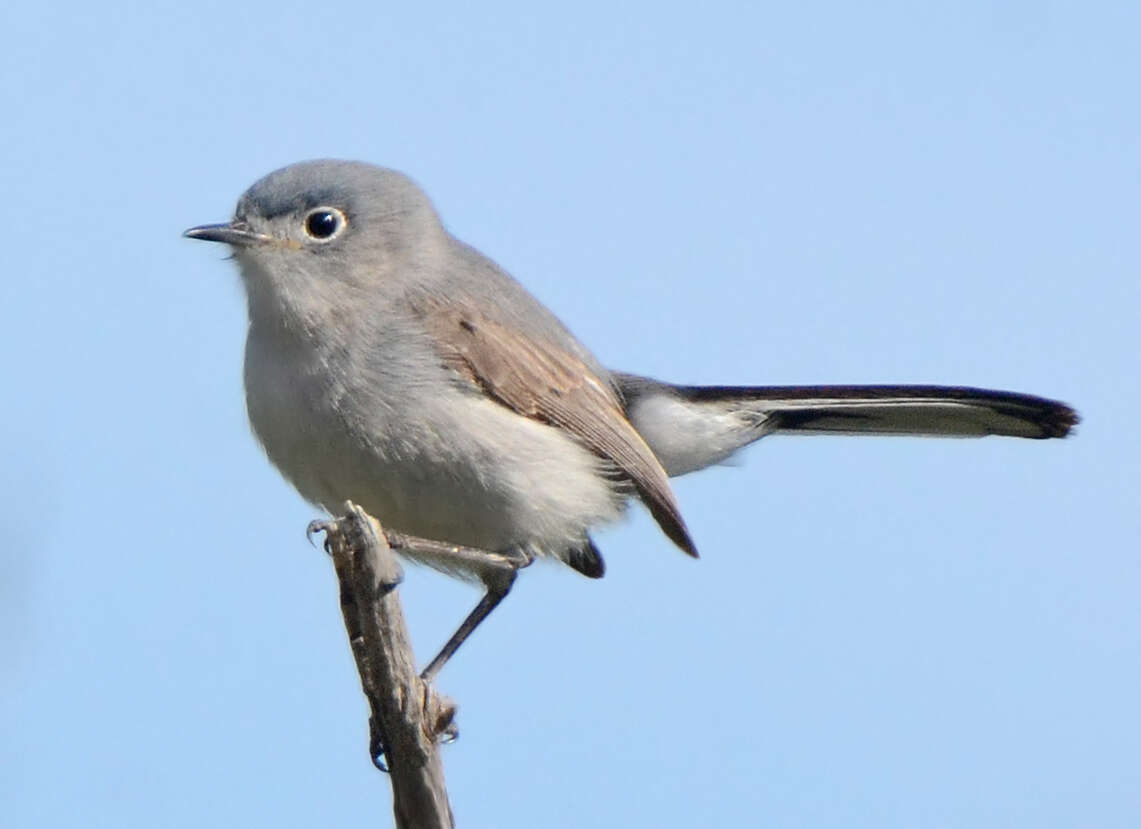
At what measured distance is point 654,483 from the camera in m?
5.25

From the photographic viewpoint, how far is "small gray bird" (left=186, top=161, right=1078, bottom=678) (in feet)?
15.3

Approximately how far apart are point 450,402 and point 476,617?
3.71ft

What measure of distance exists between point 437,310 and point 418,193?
815 millimetres

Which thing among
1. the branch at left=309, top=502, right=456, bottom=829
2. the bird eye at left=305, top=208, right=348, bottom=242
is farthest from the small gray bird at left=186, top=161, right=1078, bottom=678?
the branch at left=309, top=502, right=456, bottom=829

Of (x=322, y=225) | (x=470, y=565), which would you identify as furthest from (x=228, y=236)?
(x=470, y=565)

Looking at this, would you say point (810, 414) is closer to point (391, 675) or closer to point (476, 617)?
point (476, 617)

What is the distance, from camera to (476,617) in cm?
552

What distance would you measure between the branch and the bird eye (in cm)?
153

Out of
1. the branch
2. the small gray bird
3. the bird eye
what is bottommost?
the branch

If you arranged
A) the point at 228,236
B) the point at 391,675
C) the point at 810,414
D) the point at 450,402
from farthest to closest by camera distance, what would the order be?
the point at 810,414 → the point at 228,236 → the point at 450,402 → the point at 391,675

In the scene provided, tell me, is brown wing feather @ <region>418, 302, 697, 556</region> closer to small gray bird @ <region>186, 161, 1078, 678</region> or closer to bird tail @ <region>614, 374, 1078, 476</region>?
small gray bird @ <region>186, 161, 1078, 678</region>

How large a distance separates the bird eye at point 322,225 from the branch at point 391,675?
1529mm

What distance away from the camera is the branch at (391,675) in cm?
378

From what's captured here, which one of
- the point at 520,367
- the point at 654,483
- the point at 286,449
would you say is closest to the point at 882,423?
the point at 654,483
